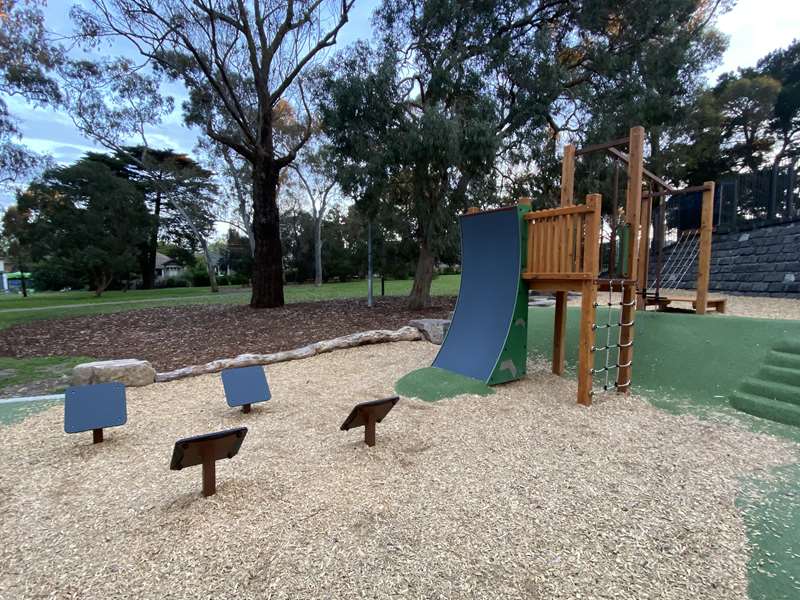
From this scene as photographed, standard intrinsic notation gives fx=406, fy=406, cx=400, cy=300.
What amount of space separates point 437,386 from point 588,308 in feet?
6.04

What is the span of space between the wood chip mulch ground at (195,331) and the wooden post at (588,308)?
15.6ft

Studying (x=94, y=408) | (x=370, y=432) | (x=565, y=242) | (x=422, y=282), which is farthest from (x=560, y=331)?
(x=422, y=282)

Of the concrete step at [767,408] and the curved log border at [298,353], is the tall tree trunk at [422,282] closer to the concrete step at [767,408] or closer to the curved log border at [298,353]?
the curved log border at [298,353]

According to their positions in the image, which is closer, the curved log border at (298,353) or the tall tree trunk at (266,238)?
the curved log border at (298,353)

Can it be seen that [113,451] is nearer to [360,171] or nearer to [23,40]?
[360,171]

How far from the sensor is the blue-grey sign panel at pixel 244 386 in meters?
4.02

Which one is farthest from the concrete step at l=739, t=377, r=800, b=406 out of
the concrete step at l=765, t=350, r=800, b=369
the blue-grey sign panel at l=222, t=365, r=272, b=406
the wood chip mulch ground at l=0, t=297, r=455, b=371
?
the wood chip mulch ground at l=0, t=297, r=455, b=371

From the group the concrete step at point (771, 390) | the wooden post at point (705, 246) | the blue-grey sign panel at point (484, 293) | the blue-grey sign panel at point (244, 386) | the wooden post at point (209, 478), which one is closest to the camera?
the wooden post at point (209, 478)

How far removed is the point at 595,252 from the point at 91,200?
26.8m

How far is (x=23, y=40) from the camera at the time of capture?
11.6 meters

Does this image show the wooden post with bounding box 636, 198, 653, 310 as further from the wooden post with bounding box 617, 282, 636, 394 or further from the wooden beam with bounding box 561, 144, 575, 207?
the wooden post with bounding box 617, 282, 636, 394

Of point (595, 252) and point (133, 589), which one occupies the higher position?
point (595, 252)

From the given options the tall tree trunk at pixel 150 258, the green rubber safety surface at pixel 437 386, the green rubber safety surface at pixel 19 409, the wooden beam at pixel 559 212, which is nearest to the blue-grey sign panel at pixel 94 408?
the green rubber safety surface at pixel 19 409

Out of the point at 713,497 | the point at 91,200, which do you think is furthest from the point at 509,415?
the point at 91,200
